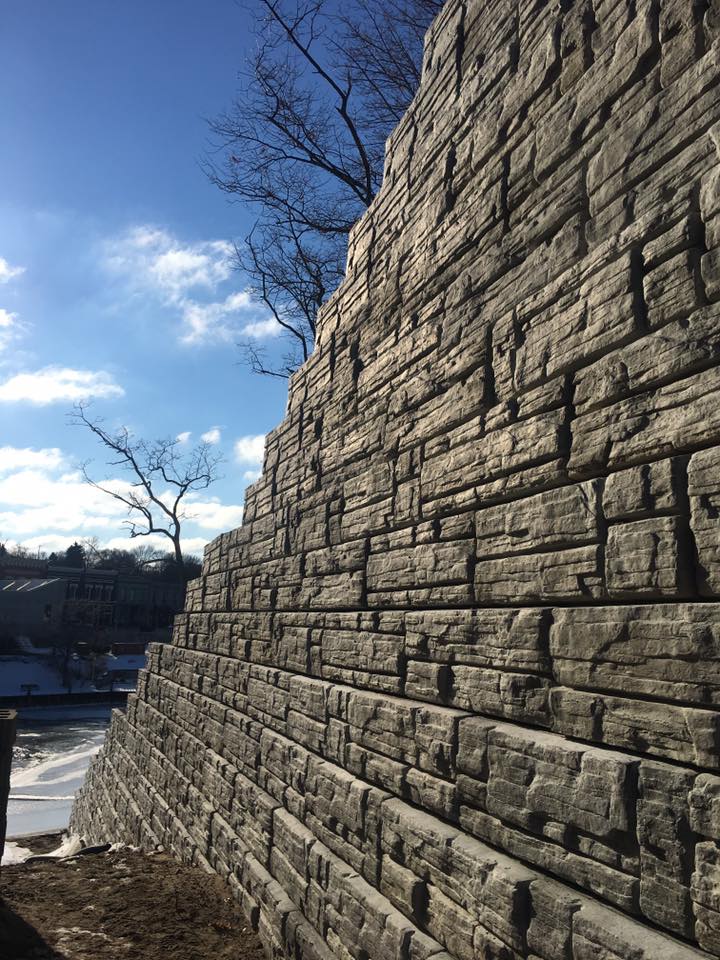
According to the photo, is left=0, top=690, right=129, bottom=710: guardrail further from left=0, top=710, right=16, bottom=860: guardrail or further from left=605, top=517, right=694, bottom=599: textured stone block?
left=605, top=517, right=694, bottom=599: textured stone block

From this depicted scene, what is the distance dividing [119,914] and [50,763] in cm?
1754

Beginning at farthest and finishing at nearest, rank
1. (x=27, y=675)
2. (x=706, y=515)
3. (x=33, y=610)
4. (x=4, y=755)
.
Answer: (x=33, y=610)
(x=27, y=675)
(x=4, y=755)
(x=706, y=515)

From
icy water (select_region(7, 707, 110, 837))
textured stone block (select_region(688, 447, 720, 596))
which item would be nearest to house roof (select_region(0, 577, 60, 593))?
icy water (select_region(7, 707, 110, 837))

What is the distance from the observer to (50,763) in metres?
19.7

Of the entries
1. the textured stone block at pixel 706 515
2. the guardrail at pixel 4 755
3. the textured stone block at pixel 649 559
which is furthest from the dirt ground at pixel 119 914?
the textured stone block at pixel 706 515

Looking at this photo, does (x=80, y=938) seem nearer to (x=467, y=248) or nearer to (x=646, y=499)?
(x=646, y=499)

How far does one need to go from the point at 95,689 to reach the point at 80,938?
35.2 metres

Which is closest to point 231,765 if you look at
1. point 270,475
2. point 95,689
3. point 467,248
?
point 270,475

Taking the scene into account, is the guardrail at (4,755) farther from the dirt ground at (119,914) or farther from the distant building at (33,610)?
the distant building at (33,610)

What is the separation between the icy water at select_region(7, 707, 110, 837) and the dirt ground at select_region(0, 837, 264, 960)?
7.68 m

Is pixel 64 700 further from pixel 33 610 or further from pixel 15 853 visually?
pixel 15 853

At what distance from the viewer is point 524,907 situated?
7.19 feet

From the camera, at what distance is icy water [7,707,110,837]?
45.3ft

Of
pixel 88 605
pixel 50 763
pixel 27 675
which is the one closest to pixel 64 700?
pixel 27 675
